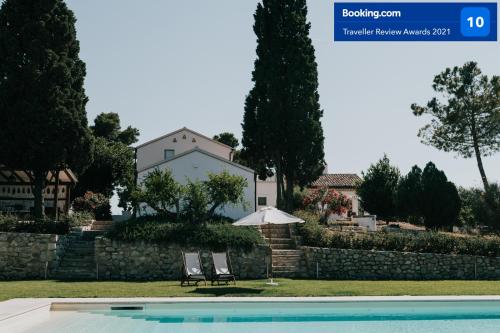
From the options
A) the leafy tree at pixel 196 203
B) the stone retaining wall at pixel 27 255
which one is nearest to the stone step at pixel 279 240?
the leafy tree at pixel 196 203

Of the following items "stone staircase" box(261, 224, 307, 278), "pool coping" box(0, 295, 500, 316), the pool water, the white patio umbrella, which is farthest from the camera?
"stone staircase" box(261, 224, 307, 278)

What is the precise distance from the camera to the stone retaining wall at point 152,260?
81.0ft

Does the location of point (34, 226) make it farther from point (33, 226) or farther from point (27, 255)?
point (27, 255)

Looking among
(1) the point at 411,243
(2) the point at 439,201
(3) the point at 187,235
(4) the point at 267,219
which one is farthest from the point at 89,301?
(2) the point at 439,201

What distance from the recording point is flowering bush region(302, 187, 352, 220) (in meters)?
34.3

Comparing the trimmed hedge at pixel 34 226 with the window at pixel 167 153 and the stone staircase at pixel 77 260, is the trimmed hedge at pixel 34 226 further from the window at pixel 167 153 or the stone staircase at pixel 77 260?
the window at pixel 167 153

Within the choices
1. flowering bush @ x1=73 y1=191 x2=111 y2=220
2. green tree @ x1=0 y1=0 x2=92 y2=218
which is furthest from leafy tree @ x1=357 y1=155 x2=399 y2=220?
green tree @ x1=0 y1=0 x2=92 y2=218

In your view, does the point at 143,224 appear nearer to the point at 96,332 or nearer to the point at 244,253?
the point at 244,253

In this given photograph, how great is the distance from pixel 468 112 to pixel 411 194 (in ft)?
24.7

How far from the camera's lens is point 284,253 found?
1020 inches

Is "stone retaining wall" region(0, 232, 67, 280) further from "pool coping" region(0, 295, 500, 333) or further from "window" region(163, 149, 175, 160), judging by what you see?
"window" region(163, 149, 175, 160)

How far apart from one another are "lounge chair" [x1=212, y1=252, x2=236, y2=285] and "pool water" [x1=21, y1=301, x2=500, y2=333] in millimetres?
4590

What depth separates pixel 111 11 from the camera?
20.3 m

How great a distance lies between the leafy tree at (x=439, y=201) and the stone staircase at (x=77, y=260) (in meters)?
19.4
